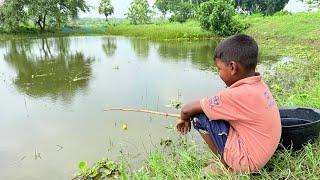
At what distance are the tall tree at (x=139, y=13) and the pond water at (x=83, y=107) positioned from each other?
87.3ft

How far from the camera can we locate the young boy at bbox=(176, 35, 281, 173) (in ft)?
6.45

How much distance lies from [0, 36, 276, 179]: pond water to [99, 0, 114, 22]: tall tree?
32.1 m

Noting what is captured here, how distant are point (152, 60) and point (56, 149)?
20.6 ft

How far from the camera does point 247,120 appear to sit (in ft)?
6.51

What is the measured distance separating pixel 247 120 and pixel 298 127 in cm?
46

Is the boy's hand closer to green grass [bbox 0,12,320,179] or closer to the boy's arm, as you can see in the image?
the boy's arm

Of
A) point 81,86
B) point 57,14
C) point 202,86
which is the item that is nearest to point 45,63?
point 81,86

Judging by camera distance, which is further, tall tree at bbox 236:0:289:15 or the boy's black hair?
tall tree at bbox 236:0:289:15

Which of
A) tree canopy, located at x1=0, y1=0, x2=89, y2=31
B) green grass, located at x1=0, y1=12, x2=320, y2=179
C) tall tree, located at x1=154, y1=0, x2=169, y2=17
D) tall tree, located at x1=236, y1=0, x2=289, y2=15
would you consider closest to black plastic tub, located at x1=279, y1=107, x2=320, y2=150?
green grass, located at x1=0, y1=12, x2=320, y2=179

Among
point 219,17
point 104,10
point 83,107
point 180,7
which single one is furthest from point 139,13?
point 83,107

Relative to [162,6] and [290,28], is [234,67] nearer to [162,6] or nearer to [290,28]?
[290,28]

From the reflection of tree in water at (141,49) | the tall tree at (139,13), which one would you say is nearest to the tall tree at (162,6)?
the tall tree at (139,13)

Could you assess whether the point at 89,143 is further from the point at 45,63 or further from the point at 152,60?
the point at 45,63

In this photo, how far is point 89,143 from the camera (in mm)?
3797
